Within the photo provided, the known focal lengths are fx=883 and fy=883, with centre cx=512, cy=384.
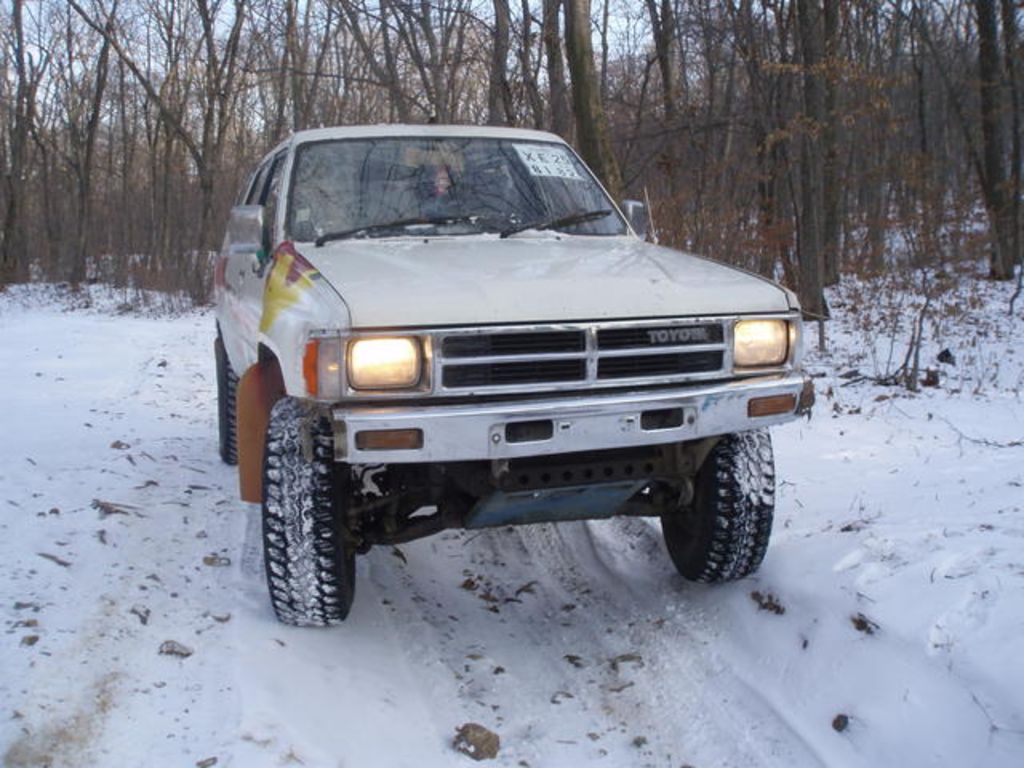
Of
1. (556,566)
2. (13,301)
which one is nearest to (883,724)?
(556,566)

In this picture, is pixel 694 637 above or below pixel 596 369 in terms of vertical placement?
below

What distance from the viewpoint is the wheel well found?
3.43 m

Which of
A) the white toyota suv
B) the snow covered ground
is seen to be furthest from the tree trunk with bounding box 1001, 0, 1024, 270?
the white toyota suv

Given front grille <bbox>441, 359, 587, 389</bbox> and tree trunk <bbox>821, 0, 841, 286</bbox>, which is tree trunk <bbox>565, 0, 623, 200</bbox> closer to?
tree trunk <bbox>821, 0, 841, 286</bbox>

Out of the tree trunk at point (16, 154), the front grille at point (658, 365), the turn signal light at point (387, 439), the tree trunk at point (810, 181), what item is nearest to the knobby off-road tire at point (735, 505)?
the front grille at point (658, 365)

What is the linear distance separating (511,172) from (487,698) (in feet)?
8.21

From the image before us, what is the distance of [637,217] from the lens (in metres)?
4.55

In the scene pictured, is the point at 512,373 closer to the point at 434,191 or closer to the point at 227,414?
the point at 434,191

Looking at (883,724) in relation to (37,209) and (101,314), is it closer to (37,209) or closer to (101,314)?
(101,314)

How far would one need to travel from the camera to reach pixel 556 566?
14.4 feet

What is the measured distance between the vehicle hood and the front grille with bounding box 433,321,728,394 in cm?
5

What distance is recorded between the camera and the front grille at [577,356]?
2814 mm

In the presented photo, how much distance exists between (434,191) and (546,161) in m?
0.75

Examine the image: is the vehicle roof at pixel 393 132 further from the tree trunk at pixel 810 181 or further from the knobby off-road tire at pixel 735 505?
the tree trunk at pixel 810 181
